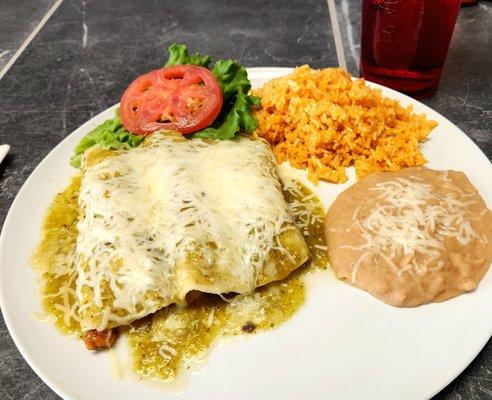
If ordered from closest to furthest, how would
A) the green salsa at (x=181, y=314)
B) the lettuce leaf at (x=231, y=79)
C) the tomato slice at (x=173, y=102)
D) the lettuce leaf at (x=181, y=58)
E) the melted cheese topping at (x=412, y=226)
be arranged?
the green salsa at (x=181, y=314)
the melted cheese topping at (x=412, y=226)
the tomato slice at (x=173, y=102)
the lettuce leaf at (x=231, y=79)
the lettuce leaf at (x=181, y=58)

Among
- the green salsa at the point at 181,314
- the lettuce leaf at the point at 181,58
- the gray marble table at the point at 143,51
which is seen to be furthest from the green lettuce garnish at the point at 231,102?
the gray marble table at the point at 143,51

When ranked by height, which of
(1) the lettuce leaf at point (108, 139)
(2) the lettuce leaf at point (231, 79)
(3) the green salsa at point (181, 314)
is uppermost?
(2) the lettuce leaf at point (231, 79)

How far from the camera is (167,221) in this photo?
1.82m

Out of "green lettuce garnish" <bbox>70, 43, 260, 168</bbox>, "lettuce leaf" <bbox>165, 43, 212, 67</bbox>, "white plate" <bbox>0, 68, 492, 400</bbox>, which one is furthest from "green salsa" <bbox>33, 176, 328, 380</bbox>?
"lettuce leaf" <bbox>165, 43, 212, 67</bbox>

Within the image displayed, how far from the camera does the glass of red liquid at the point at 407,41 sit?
98.0 inches

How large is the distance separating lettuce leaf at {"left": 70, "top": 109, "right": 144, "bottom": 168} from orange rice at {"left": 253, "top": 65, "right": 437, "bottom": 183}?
0.60 m

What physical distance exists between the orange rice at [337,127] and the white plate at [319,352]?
64 centimetres

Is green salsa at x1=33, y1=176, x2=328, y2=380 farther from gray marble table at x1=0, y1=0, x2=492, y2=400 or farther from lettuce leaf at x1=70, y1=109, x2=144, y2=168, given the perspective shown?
gray marble table at x1=0, y1=0, x2=492, y2=400

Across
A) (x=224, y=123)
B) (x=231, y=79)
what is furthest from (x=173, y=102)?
(x=231, y=79)

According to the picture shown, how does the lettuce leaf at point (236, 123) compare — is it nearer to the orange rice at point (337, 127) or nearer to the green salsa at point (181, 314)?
the orange rice at point (337, 127)

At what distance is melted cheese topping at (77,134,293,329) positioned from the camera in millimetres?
1686

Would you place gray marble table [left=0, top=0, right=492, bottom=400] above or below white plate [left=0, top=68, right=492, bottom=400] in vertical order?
below

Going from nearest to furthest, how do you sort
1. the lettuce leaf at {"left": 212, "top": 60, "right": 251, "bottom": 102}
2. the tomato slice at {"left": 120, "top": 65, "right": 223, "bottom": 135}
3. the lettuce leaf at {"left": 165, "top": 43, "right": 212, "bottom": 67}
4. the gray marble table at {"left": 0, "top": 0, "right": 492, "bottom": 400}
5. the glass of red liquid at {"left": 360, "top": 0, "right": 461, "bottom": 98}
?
the tomato slice at {"left": 120, "top": 65, "right": 223, "bottom": 135}
the glass of red liquid at {"left": 360, "top": 0, "right": 461, "bottom": 98}
the lettuce leaf at {"left": 212, "top": 60, "right": 251, "bottom": 102}
the lettuce leaf at {"left": 165, "top": 43, "right": 212, "bottom": 67}
the gray marble table at {"left": 0, "top": 0, "right": 492, "bottom": 400}

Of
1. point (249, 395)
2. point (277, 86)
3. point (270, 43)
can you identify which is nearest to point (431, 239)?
point (249, 395)
